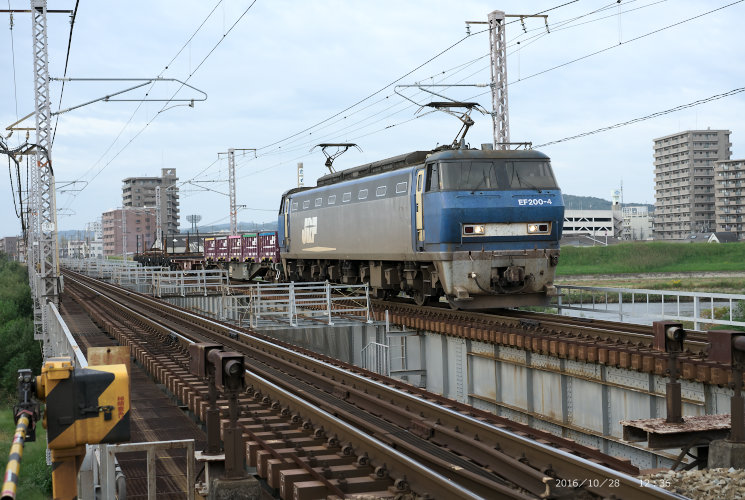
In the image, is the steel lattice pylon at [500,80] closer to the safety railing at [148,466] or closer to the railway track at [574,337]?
the railway track at [574,337]

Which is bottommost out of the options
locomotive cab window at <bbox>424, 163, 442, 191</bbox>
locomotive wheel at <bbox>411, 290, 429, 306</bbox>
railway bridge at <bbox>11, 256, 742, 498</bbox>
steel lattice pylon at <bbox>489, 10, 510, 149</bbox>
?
railway bridge at <bbox>11, 256, 742, 498</bbox>

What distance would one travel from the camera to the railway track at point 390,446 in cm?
714

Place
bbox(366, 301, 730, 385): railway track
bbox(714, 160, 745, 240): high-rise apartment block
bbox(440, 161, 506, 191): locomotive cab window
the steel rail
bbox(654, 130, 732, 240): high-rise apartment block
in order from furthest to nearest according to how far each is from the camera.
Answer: bbox(654, 130, 732, 240): high-rise apartment block, bbox(714, 160, 745, 240): high-rise apartment block, bbox(440, 161, 506, 191): locomotive cab window, bbox(366, 301, 730, 385): railway track, the steel rail

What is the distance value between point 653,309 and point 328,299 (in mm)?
29704

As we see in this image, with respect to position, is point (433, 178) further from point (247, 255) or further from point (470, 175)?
point (247, 255)

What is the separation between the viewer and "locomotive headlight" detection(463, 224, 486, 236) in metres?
18.9

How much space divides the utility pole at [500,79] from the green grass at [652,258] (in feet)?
150

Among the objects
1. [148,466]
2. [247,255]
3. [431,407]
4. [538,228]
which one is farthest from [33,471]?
[247,255]

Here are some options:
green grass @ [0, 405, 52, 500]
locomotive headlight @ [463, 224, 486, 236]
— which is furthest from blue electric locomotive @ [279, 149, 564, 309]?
green grass @ [0, 405, 52, 500]

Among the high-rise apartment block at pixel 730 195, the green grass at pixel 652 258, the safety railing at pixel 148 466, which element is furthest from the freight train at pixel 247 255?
the high-rise apartment block at pixel 730 195

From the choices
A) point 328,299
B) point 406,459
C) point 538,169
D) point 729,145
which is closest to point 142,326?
point 328,299

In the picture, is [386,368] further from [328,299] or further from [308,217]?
[308,217]

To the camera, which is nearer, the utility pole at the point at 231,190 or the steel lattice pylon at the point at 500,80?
the steel lattice pylon at the point at 500,80

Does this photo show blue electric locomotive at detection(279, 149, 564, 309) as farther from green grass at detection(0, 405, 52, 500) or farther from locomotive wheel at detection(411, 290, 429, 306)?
green grass at detection(0, 405, 52, 500)
